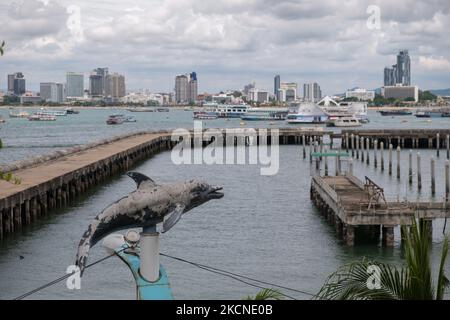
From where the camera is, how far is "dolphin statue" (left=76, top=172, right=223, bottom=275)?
12.1 meters

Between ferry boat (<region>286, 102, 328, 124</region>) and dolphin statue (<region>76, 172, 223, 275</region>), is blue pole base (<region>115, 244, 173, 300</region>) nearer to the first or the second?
dolphin statue (<region>76, 172, 223, 275</region>)

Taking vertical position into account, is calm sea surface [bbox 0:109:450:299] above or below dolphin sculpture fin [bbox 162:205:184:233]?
below

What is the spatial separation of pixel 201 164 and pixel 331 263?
57.4 meters

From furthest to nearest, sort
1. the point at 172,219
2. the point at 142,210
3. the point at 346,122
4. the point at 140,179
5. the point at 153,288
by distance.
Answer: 1. the point at 346,122
2. the point at 140,179
3. the point at 172,219
4. the point at 142,210
5. the point at 153,288

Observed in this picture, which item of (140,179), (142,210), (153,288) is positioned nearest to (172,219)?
(142,210)

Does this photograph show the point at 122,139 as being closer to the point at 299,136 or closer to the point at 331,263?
the point at 299,136

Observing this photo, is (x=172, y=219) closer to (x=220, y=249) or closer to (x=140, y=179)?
(x=140, y=179)

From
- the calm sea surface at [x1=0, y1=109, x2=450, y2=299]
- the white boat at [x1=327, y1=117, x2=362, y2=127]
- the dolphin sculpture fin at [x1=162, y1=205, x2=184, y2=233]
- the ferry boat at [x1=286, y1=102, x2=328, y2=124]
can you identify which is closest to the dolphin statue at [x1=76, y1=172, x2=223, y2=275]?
the dolphin sculpture fin at [x1=162, y1=205, x2=184, y2=233]

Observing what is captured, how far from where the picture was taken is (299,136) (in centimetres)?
11831

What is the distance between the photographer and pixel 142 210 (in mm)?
12055

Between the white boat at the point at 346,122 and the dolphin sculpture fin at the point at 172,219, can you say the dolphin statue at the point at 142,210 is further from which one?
the white boat at the point at 346,122

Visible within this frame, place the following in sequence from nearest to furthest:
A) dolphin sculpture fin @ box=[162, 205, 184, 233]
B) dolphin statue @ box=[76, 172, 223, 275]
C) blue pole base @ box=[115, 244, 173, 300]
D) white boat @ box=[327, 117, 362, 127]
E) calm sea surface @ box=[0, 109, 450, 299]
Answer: blue pole base @ box=[115, 244, 173, 300], dolphin statue @ box=[76, 172, 223, 275], dolphin sculpture fin @ box=[162, 205, 184, 233], calm sea surface @ box=[0, 109, 450, 299], white boat @ box=[327, 117, 362, 127]

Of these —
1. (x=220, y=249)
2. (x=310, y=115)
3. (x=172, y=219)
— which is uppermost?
(x=310, y=115)
